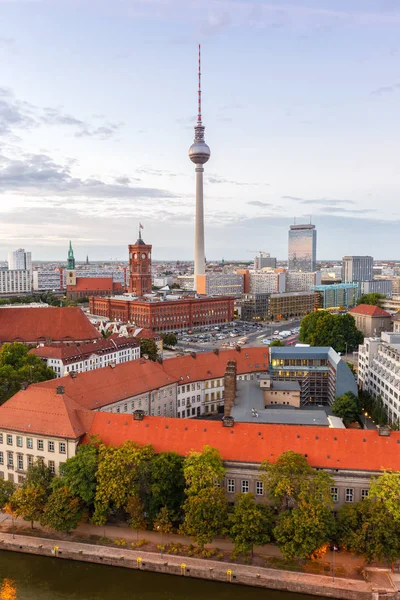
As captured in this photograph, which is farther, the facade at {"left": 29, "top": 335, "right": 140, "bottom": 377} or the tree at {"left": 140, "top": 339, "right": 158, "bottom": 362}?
the tree at {"left": 140, "top": 339, "right": 158, "bottom": 362}

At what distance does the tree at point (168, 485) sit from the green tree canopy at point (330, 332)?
79333mm

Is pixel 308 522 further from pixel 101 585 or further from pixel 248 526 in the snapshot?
pixel 101 585

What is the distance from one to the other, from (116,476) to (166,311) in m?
126

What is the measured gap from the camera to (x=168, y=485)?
139 feet

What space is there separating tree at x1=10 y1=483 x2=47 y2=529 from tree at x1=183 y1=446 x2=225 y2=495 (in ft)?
43.5

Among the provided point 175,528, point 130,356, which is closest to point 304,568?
point 175,528

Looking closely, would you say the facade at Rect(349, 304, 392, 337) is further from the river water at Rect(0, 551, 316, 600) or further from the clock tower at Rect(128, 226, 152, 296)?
the river water at Rect(0, 551, 316, 600)

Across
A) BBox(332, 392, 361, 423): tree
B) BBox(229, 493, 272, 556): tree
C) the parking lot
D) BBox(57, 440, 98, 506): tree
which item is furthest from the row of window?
the parking lot

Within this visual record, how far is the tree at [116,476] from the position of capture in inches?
1667

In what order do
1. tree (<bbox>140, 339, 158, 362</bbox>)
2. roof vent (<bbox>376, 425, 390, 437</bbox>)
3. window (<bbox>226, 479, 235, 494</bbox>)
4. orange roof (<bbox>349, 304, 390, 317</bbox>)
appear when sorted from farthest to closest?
orange roof (<bbox>349, 304, 390, 317</bbox>), tree (<bbox>140, 339, 158, 362</bbox>), window (<bbox>226, 479, 235, 494</bbox>), roof vent (<bbox>376, 425, 390, 437</bbox>)

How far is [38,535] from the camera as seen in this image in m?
44.2

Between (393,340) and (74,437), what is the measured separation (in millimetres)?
56970

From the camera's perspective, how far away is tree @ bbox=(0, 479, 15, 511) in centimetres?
4616

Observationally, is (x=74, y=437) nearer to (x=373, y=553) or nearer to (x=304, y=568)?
(x=304, y=568)
